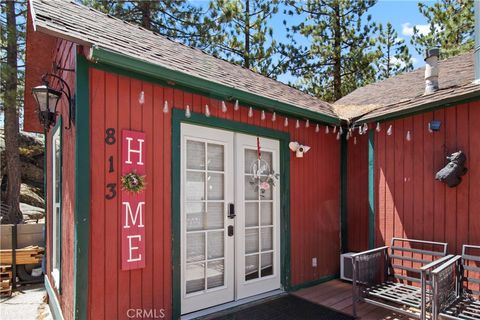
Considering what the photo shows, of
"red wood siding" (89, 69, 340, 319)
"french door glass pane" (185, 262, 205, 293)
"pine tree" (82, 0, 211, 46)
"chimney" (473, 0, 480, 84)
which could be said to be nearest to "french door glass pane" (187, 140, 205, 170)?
"red wood siding" (89, 69, 340, 319)

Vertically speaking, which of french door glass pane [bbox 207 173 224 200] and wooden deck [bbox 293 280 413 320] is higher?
french door glass pane [bbox 207 173 224 200]

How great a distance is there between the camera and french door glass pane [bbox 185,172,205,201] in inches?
137

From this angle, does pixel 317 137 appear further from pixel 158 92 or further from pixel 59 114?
pixel 59 114

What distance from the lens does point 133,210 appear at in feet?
9.71

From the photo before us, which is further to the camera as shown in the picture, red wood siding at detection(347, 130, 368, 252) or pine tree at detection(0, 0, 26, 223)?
pine tree at detection(0, 0, 26, 223)

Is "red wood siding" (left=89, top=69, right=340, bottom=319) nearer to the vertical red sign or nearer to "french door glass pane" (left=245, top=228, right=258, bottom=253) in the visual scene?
the vertical red sign

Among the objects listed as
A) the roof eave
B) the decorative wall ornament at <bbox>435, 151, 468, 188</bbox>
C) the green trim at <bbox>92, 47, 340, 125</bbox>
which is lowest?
the decorative wall ornament at <bbox>435, 151, 468, 188</bbox>

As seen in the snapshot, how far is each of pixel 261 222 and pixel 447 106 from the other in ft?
8.57

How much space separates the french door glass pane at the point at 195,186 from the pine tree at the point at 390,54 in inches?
392

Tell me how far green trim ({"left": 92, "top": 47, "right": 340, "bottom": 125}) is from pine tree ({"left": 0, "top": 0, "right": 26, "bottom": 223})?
5825 mm

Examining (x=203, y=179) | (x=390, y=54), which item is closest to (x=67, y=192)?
(x=203, y=179)

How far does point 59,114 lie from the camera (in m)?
3.55

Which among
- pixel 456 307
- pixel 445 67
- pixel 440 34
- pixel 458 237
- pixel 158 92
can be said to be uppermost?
pixel 440 34

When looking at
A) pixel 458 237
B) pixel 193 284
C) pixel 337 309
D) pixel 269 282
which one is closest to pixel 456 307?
pixel 458 237
